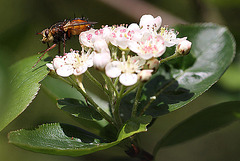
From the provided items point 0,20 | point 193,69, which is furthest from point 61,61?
point 0,20

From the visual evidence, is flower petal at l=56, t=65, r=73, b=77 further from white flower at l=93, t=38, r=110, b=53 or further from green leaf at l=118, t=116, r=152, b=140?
green leaf at l=118, t=116, r=152, b=140

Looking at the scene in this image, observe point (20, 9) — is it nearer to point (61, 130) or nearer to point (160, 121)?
point (160, 121)

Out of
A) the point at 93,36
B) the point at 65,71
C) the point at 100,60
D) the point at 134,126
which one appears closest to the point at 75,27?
the point at 93,36

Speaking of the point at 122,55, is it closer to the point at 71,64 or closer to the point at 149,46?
the point at 149,46

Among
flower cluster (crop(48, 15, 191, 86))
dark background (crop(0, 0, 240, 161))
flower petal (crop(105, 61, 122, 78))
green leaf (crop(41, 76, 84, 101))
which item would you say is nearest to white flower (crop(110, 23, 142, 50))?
flower cluster (crop(48, 15, 191, 86))

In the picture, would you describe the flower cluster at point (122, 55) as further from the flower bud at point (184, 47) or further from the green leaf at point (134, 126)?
the green leaf at point (134, 126)
